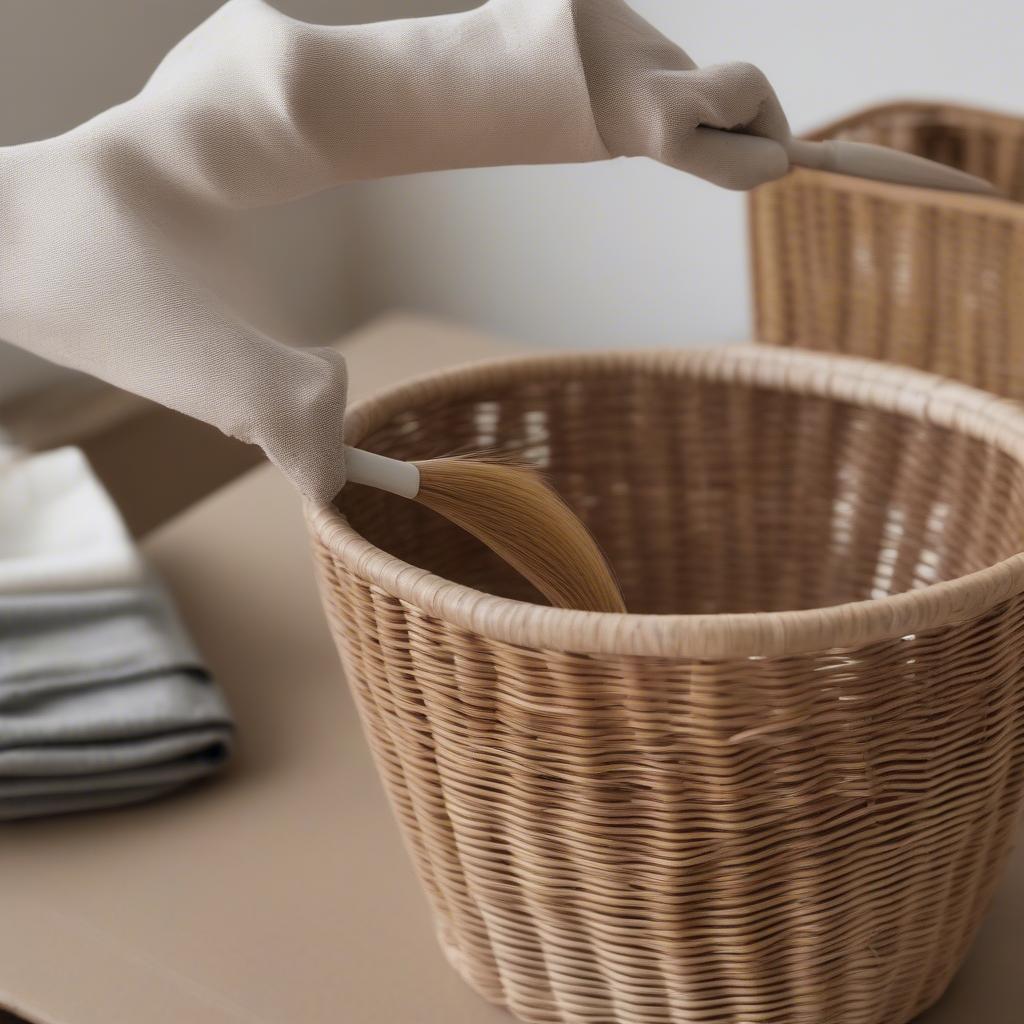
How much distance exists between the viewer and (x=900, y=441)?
575 millimetres

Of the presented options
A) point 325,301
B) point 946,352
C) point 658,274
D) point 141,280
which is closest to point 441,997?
point 141,280

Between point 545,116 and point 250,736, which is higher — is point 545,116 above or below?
above

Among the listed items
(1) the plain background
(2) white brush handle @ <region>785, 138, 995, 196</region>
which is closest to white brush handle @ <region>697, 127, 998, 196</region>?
(2) white brush handle @ <region>785, 138, 995, 196</region>

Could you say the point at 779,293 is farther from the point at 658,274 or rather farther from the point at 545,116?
the point at 658,274

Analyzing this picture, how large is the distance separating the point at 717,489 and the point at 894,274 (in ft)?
0.67

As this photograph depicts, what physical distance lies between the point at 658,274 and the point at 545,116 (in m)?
1.00

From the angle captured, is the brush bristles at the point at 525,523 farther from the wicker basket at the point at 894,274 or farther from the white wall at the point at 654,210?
the white wall at the point at 654,210

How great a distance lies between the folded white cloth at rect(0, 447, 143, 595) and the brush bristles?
10.3 inches

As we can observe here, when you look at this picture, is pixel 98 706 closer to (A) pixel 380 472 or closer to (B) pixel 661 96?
(A) pixel 380 472

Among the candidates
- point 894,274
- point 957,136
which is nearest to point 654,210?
point 957,136

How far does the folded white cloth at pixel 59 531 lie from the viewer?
67 centimetres

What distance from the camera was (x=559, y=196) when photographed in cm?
147

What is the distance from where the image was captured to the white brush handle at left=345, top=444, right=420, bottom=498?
447 mm

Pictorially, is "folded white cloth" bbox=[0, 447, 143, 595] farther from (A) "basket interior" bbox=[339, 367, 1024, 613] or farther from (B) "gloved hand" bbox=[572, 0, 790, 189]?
(B) "gloved hand" bbox=[572, 0, 790, 189]
